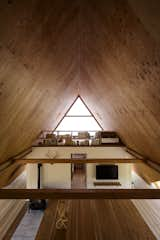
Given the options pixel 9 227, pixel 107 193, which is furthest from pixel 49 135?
pixel 107 193

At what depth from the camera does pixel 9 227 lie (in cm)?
582

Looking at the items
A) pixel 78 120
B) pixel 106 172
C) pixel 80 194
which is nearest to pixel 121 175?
pixel 106 172

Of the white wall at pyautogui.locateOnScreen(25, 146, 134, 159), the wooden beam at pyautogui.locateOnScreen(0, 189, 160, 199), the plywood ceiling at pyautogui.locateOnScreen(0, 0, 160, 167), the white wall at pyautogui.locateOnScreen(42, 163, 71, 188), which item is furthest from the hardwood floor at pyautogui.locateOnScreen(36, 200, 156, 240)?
the plywood ceiling at pyautogui.locateOnScreen(0, 0, 160, 167)

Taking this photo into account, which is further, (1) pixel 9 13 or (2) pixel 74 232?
(2) pixel 74 232

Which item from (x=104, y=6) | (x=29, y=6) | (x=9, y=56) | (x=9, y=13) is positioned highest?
(x=104, y=6)

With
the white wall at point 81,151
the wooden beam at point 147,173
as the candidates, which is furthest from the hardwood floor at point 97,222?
the white wall at point 81,151

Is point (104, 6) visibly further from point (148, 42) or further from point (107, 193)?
point (107, 193)

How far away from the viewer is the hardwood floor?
17.2 feet

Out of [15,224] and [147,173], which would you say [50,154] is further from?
[147,173]

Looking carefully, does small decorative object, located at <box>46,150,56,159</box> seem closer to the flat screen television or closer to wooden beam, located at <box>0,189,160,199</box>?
the flat screen television

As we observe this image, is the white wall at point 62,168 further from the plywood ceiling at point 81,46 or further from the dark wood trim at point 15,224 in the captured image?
the plywood ceiling at point 81,46

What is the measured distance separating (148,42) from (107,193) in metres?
2.25

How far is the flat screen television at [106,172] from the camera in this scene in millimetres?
8695

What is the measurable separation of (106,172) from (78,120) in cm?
331
